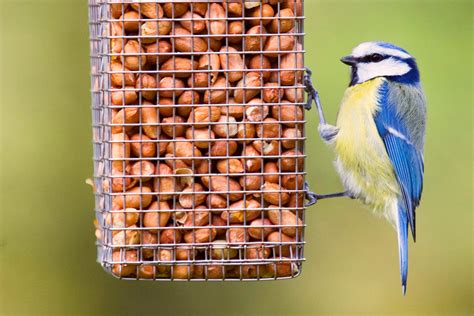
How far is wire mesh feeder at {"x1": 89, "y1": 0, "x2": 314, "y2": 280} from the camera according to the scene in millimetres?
3857

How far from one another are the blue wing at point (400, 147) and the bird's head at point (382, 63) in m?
0.07

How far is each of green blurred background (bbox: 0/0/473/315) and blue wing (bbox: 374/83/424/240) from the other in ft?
3.27

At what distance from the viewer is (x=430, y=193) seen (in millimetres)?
6082

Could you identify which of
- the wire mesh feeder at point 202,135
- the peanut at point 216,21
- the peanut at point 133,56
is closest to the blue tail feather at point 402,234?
the wire mesh feeder at point 202,135

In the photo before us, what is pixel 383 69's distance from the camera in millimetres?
4500

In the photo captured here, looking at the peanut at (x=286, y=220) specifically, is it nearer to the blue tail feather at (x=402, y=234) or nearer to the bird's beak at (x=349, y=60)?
the blue tail feather at (x=402, y=234)

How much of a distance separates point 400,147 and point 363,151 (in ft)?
0.57

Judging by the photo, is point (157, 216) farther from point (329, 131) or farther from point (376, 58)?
point (376, 58)

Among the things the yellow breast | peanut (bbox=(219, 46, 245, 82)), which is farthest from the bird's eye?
peanut (bbox=(219, 46, 245, 82))

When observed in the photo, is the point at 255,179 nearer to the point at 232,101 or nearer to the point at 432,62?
the point at 232,101

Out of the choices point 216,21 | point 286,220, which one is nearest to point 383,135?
point 286,220

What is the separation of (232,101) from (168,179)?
396mm

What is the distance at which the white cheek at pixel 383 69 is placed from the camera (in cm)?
448

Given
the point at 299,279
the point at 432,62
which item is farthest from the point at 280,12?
the point at 299,279
